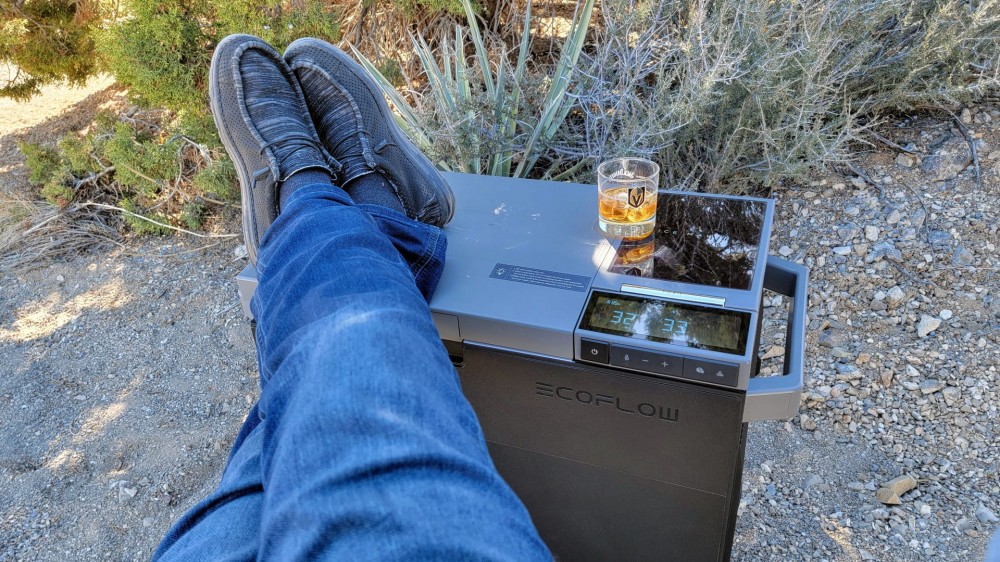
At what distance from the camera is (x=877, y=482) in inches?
60.7

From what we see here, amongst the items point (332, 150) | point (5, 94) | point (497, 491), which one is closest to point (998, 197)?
point (332, 150)

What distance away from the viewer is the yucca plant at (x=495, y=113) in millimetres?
2094

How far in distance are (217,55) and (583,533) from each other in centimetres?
118

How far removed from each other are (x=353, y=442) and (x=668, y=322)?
0.51 m

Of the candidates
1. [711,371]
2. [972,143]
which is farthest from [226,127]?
[972,143]

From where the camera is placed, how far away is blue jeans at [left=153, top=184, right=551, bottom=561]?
65 cm

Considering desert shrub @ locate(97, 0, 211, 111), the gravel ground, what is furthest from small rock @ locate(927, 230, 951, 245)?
desert shrub @ locate(97, 0, 211, 111)

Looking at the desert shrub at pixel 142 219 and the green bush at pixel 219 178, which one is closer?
the green bush at pixel 219 178

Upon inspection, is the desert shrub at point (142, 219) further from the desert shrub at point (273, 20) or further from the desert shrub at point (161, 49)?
the desert shrub at point (273, 20)

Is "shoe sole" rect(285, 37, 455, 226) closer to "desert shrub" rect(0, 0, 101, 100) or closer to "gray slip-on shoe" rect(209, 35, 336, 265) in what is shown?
"gray slip-on shoe" rect(209, 35, 336, 265)

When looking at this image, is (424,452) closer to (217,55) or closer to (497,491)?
(497,491)

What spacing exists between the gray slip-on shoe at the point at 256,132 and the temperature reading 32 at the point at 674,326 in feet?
2.46

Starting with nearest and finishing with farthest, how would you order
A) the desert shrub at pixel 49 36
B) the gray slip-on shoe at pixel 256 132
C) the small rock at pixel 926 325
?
the gray slip-on shoe at pixel 256 132, the small rock at pixel 926 325, the desert shrub at pixel 49 36

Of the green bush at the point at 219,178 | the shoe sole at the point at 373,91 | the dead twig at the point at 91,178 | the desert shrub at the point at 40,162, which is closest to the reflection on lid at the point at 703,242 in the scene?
the shoe sole at the point at 373,91
